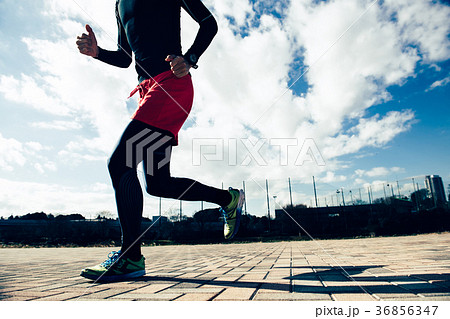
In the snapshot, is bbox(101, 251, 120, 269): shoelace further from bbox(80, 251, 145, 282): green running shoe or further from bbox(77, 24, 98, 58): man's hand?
bbox(77, 24, 98, 58): man's hand

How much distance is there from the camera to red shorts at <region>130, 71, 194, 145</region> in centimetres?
179

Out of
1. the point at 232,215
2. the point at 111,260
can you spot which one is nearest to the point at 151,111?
the point at 111,260

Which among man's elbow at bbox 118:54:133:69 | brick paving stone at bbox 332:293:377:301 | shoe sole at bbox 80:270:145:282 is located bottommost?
shoe sole at bbox 80:270:145:282

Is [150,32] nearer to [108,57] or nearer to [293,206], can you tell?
[108,57]

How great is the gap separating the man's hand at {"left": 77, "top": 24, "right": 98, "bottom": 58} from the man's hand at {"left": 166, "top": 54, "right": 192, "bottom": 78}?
0.86m

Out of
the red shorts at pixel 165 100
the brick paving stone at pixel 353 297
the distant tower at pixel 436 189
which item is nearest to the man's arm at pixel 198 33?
the red shorts at pixel 165 100

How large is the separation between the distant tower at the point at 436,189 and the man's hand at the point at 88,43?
109ft

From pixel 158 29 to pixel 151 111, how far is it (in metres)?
0.66

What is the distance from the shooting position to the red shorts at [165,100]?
1792mm

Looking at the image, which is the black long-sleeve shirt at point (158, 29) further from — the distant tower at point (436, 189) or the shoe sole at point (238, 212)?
the distant tower at point (436, 189)

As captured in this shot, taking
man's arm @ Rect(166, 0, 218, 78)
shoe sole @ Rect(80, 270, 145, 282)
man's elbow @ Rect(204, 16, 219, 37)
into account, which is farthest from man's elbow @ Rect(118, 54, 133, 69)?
shoe sole @ Rect(80, 270, 145, 282)

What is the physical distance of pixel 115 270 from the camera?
1.66 m
